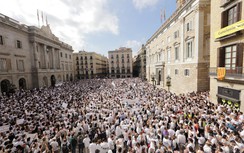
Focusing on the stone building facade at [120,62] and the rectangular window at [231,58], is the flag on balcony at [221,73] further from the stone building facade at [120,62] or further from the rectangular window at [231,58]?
the stone building facade at [120,62]

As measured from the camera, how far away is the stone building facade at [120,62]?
65688 millimetres

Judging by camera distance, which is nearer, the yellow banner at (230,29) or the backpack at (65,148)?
the backpack at (65,148)

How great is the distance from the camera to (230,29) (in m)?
9.44

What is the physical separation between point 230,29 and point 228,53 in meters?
2.08

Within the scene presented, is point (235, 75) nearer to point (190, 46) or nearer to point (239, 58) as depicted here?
point (239, 58)

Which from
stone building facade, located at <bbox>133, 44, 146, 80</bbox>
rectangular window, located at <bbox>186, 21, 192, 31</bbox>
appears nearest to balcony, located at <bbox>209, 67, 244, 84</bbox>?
rectangular window, located at <bbox>186, 21, 192, 31</bbox>

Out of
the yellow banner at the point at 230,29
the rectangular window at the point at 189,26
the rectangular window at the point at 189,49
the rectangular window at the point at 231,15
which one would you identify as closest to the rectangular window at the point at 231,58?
the yellow banner at the point at 230,29

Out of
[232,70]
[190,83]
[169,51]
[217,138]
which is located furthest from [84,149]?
[169,51]

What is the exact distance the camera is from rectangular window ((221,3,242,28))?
29.9 ft

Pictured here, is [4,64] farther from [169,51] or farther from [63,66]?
[169,51]

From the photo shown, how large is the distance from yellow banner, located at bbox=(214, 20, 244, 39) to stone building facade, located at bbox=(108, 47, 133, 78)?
182ft

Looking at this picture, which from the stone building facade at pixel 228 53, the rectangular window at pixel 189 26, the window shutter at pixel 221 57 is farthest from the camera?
the rectangular window at pixel 189 26

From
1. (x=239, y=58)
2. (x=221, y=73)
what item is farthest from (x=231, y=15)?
(x=221, y=73)

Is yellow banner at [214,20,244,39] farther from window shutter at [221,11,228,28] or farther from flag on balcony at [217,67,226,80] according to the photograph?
flag on balcony at [217,67,226,80]
